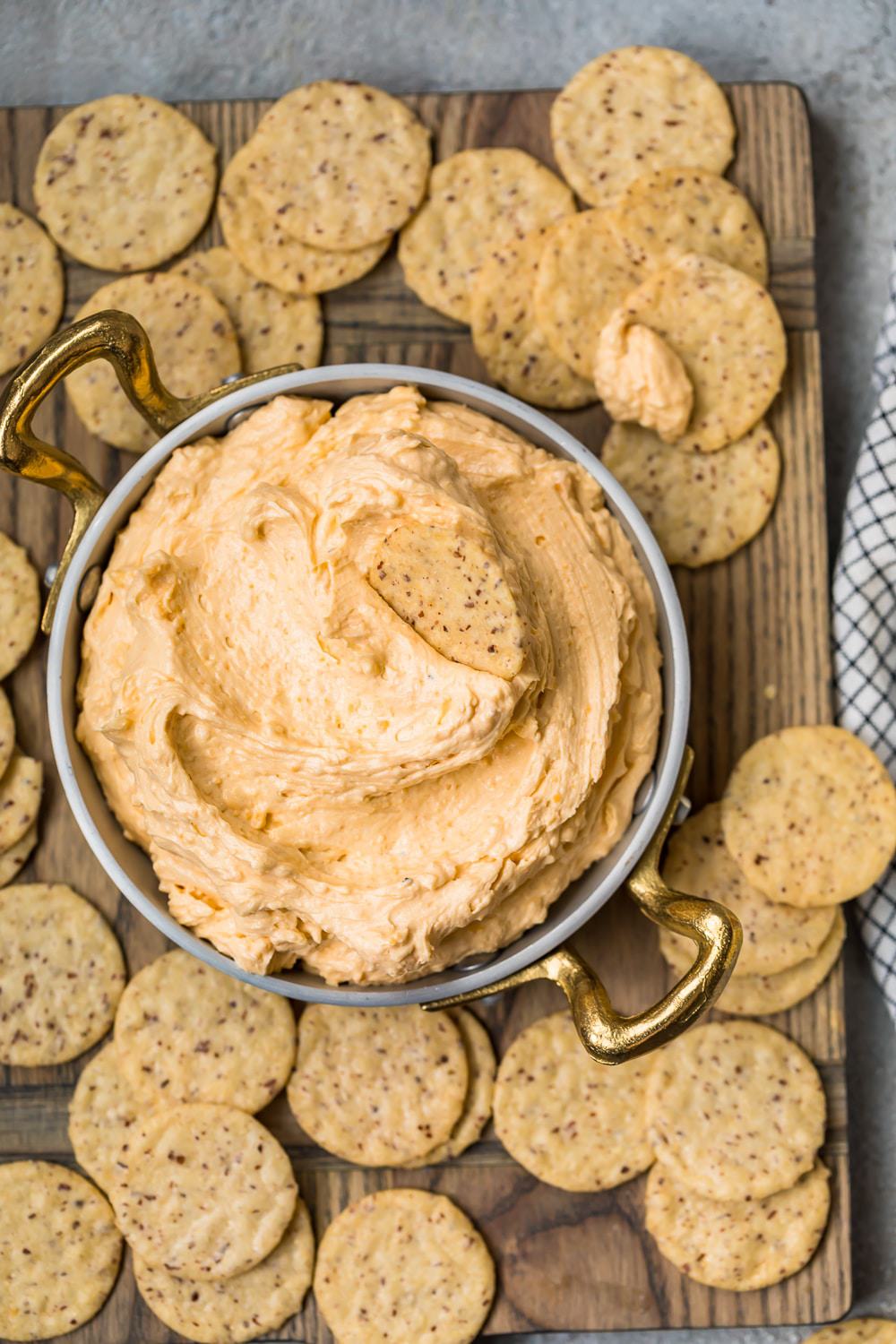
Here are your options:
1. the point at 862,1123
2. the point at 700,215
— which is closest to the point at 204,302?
the point at 700,215

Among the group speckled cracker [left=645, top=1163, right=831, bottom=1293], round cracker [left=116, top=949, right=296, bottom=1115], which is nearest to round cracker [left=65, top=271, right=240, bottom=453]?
round cracker [left=116, top=949, right=296, bottom=1115]

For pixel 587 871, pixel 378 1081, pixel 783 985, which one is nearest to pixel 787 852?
pixel 783 985

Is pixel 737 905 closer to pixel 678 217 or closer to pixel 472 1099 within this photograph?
pixel 472 1099

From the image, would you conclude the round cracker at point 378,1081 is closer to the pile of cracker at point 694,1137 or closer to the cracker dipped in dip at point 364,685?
the pile of cracker at point 694,1137

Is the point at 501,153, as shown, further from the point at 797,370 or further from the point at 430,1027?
the point at 430,1027

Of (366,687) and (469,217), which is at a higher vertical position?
(469,217)

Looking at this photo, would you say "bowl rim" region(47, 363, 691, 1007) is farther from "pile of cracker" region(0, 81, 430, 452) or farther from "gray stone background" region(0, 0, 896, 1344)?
"gray stone background" region(0, 0, 896, 1344)
